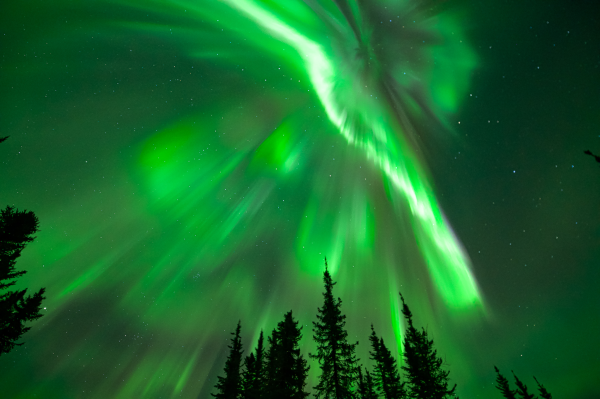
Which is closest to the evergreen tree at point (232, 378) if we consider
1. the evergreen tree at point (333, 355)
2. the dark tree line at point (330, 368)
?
the dark tree line at point (330, 368)

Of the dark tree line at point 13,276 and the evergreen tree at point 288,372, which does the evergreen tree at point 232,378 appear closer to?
the evergreen tree at point 288,372

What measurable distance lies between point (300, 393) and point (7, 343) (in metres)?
18.2

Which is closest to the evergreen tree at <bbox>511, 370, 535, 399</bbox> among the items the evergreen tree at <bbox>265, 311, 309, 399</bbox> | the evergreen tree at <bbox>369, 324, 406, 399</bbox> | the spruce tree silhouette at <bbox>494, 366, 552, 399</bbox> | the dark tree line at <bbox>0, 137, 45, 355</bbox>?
the spruce tree silhouette at <bbox>494, 366, 552, 399</bbox>

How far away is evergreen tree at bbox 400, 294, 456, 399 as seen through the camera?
19547 mm

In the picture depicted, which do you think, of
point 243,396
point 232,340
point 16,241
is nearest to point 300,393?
point 243,396

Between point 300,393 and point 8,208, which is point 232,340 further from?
point 8,208

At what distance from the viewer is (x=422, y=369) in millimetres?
20359

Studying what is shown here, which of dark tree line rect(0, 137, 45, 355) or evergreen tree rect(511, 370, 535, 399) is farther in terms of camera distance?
evergreen tree rect(511, 370, 535, 399)

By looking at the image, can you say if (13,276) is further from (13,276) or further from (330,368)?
(330,368)

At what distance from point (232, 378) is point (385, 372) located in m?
15.3

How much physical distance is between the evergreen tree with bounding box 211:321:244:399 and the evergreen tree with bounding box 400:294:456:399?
1470cm

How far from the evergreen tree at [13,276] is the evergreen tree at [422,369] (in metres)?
27.5

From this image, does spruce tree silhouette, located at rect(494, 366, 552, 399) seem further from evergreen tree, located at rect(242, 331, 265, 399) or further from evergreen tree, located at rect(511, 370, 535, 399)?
evergreen tree, located at rect(242, 331, 265, 399)

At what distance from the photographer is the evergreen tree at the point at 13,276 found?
14.6 metres
